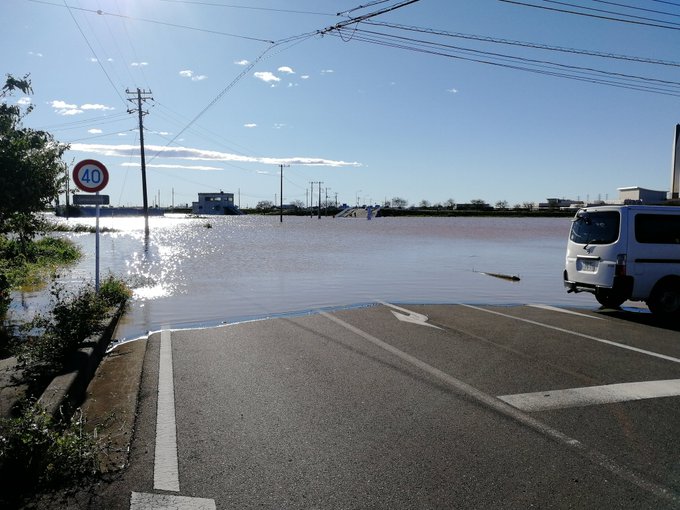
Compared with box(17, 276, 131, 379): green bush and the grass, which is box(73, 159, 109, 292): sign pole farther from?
box(17, 276, 131, 379): green bush

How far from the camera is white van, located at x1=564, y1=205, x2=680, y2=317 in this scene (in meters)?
9.85

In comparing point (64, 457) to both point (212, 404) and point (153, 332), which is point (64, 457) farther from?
point (153, 332)

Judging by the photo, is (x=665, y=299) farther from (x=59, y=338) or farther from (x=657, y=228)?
(x=59, y=338)

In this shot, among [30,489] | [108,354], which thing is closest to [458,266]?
[108,354]

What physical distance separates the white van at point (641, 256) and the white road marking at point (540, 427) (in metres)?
5.06

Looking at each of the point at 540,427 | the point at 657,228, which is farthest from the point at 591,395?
the point at 657,228

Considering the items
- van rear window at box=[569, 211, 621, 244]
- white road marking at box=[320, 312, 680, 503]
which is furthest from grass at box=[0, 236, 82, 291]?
van rear window at box=[569, 211, 621, 244]

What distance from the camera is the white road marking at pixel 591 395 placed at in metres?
5.25

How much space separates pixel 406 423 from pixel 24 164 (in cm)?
785

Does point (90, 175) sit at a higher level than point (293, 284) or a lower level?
higher

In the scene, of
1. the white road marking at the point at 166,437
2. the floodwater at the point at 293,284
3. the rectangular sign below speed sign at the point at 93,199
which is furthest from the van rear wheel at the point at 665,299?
the rectangular sign below speed sign at the point at 93,199

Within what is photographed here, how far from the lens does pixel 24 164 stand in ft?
29.4

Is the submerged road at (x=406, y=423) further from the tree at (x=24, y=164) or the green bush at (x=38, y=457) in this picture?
A: the tree at (x=24, y=164)

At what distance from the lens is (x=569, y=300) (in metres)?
13.5
